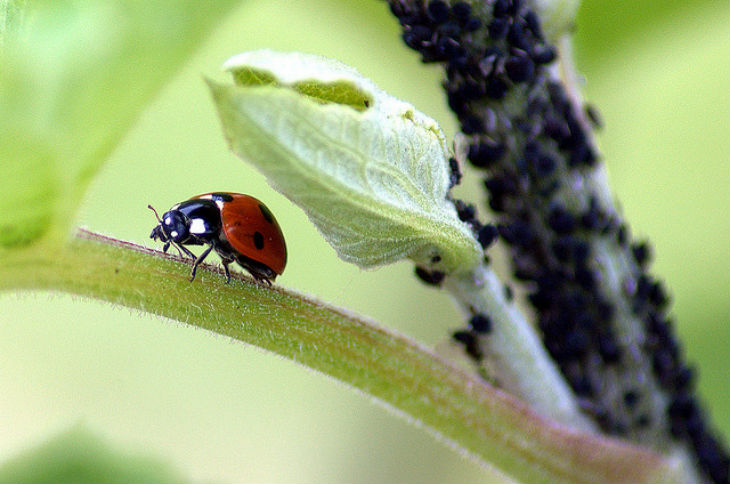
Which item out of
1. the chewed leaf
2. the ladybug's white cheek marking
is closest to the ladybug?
the ladybug's white cheek marking

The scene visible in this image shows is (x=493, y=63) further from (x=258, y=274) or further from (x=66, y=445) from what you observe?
(x=66, y=445)

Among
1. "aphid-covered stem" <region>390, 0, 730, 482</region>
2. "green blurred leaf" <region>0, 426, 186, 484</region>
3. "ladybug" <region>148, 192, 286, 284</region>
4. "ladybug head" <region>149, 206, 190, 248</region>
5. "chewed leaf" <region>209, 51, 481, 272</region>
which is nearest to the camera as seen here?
"chewed leaf" <region>209, 51, 481, 272</region>

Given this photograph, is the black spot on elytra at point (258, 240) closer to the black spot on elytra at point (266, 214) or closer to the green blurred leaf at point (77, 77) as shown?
the black spot on elytra at point (266, 214)

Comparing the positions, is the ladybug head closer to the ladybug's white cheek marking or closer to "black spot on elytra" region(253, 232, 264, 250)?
the ladybug's white cheek marking

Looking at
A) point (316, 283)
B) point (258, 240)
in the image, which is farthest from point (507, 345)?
point (316, 283)

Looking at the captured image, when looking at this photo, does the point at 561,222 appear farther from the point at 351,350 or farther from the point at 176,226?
the point at 176,226
